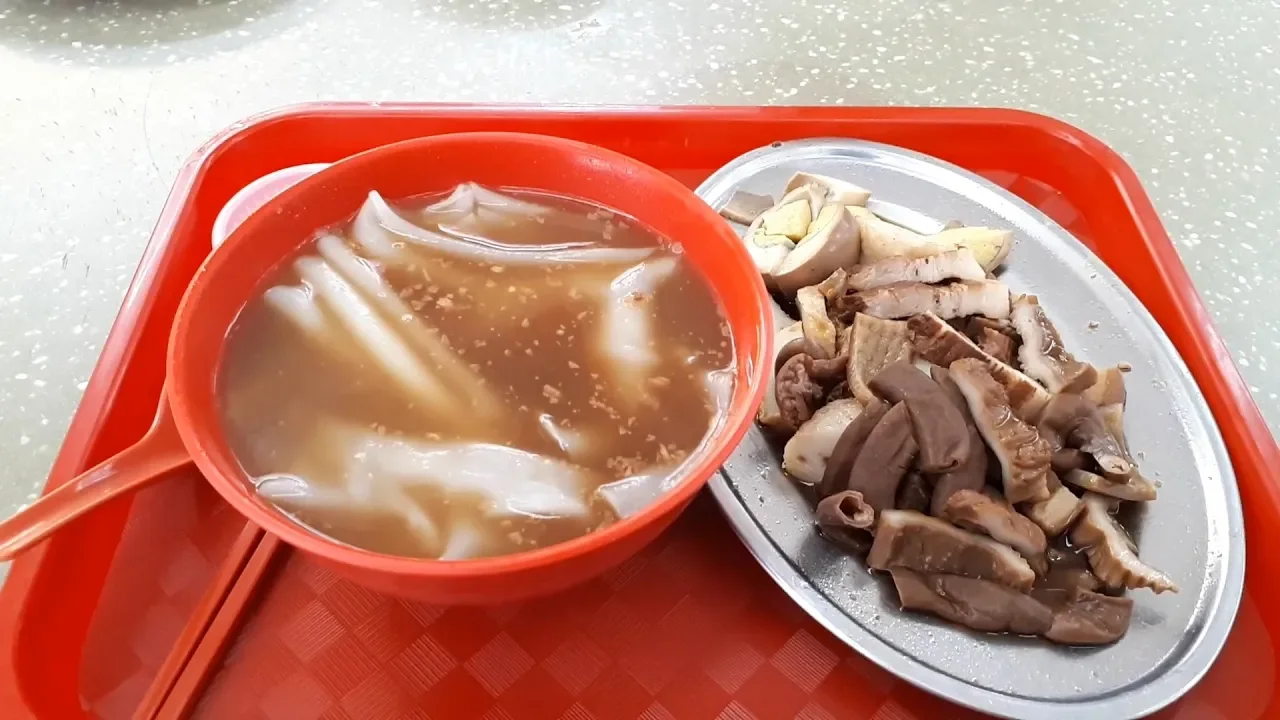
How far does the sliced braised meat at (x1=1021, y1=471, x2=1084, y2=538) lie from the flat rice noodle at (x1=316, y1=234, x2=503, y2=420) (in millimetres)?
650

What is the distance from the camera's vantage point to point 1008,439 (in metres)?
1.05

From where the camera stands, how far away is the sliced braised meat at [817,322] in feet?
4.02

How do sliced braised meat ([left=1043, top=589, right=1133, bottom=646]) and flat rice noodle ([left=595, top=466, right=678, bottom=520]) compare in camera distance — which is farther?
sliced braised meat ([left=1043, top=589, right=1133, bottom=646])

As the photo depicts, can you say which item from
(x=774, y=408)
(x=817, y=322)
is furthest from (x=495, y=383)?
(x=817, y=322)

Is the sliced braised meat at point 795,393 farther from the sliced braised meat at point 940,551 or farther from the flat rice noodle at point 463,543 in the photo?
the flat rice noodle at point 463,543

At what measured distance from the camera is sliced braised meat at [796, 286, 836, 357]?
1226 mm

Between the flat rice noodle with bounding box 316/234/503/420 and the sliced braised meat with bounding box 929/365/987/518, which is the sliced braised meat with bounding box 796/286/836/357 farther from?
the flat rice noodle with bounding box 316/234/503/420

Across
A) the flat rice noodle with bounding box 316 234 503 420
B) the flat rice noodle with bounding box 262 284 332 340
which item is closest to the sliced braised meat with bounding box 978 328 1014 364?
the flat rice noodle with bounding box 316 234 503 420

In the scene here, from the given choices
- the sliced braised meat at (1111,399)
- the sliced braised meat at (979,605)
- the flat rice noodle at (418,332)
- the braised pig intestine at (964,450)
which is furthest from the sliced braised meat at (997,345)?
the flat rice noodle at (418,332)

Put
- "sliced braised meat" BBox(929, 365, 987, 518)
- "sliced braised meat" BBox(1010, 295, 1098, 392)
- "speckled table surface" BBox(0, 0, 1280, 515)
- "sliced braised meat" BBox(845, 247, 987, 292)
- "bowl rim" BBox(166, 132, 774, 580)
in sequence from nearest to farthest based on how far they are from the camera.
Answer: "bowl rim" BBox(166, 132, 774, 580), "sliced braised meat" BBox(929, 365, 987, 518), "sliced braised meat" BBox(1010, 295, 1098, 392), "sliced braised meat" BBox(845, 247, 987, 292), "speckled table surface" BBox(0, 0, 1280, 515)

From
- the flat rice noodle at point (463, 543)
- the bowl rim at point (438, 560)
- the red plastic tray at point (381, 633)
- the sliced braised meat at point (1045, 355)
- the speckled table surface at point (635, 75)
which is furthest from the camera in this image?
the speckled table surface at point (635, 75)

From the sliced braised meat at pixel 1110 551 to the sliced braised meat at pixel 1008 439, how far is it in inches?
2.4

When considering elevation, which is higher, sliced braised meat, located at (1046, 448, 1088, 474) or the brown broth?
the brown broth

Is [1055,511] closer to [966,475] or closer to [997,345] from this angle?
[966,475]
